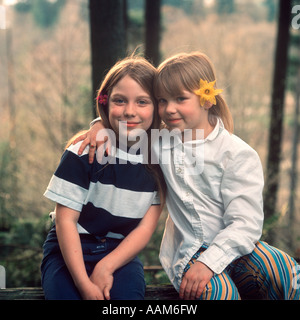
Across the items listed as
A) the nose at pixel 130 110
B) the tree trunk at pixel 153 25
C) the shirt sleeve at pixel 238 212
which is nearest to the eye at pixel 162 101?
the nose at pixel 130 110

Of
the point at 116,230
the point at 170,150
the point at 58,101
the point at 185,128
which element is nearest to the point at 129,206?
the point at 116,230

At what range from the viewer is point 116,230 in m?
1.94

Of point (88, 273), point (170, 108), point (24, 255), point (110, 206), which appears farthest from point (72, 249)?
point (24, 255)

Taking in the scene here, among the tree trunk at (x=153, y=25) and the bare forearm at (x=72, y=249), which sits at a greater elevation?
the tree trunk at (x=153, y=25)

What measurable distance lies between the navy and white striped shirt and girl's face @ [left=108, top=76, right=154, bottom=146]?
164 mm

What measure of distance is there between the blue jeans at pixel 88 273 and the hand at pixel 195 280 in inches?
9.4

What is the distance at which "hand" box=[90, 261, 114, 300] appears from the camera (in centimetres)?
173

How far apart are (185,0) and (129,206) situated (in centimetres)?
1123

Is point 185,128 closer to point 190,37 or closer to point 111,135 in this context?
point 111,135

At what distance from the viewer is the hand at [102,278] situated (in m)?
1.73

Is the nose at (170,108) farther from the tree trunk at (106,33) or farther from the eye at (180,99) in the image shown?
the tree trunk at (106,33)

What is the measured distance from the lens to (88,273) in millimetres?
1849

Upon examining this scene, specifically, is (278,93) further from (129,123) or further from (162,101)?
(129,123)

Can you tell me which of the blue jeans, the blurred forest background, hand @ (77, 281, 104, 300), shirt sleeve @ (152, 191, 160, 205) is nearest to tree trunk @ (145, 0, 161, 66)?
the blurred forest background
